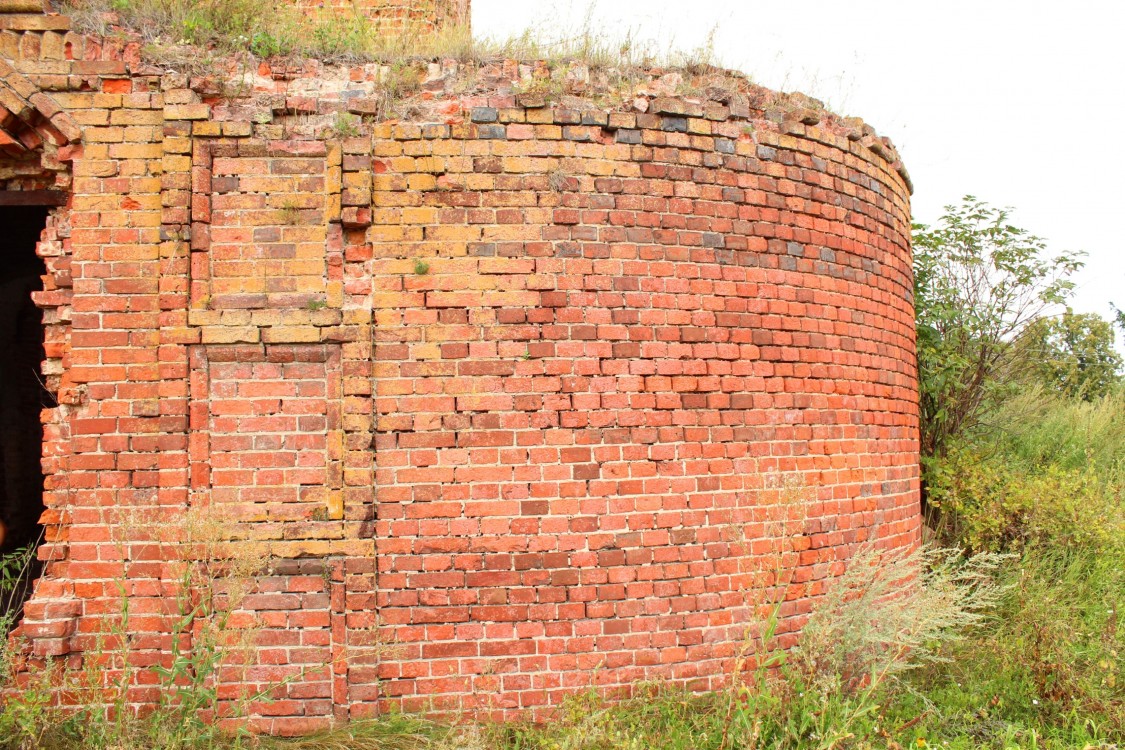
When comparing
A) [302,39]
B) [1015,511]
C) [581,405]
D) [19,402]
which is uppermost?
[302,39]

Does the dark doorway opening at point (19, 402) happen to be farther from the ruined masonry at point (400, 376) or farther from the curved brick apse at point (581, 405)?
the curved brick apse at point (581, 405)

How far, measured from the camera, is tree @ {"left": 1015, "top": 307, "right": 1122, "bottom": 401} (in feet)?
26.6

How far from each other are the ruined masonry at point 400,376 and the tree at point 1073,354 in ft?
17.6

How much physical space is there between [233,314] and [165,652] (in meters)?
1.79

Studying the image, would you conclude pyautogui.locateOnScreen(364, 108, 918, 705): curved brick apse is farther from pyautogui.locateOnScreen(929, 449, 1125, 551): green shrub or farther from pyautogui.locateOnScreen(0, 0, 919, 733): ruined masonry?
pyautogui.locateOnScreen(929, 449, 1125, 551): green shrub

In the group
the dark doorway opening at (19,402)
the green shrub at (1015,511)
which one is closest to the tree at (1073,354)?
the green shrub at (1015,511)

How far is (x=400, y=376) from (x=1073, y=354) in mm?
12718

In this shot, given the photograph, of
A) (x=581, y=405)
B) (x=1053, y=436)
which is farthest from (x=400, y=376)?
(x=1053, y=436)

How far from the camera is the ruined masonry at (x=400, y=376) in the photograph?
3883mm

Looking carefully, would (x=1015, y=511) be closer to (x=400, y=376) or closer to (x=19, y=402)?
(x=400, y=376)

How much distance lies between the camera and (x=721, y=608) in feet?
13.6

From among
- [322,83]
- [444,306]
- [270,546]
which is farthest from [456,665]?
[322,83]

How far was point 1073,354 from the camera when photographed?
40.9 ft

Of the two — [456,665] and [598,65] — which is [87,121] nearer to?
[598,65]
